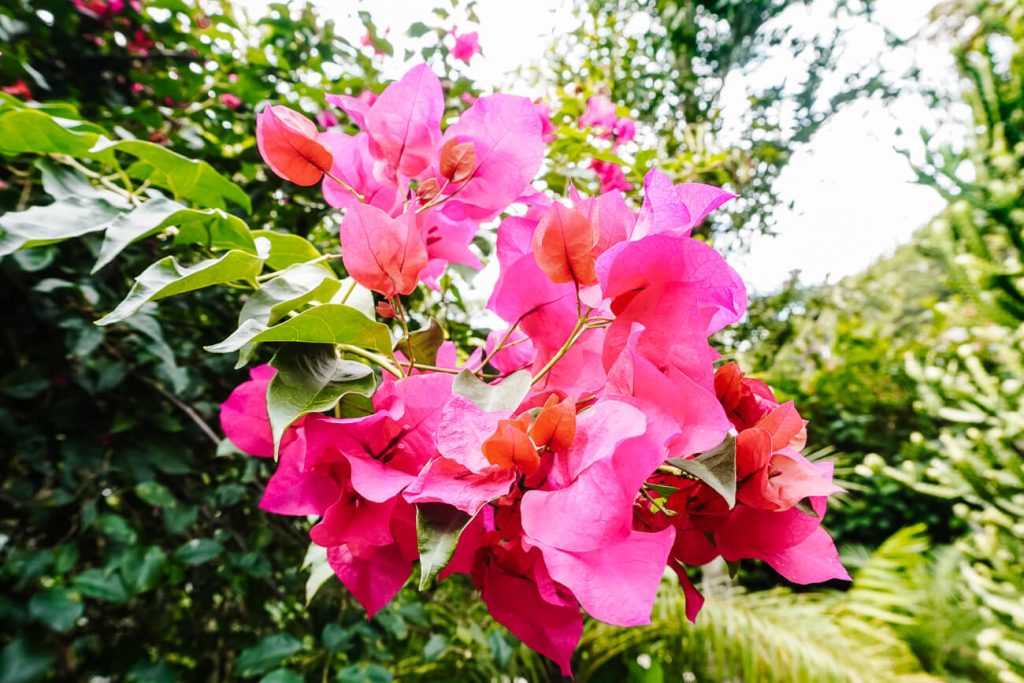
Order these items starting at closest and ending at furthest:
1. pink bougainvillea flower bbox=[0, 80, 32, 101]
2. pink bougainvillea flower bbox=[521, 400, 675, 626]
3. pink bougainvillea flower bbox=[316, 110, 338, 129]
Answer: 1. pink bougainvillea flower bbox=[521, 400, 675, 626]
2. pink bougainvillea flower bbox=[0, 80, 32, 101]
3. pink bougainvillea flower bbox=[316, 110, 338, 129]

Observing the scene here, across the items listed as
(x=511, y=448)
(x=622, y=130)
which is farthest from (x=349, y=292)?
(x=622, y=130)

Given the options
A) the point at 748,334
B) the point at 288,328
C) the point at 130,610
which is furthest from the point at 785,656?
the point at 288,328

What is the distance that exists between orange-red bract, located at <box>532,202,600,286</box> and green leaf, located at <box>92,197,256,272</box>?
7.3 inches

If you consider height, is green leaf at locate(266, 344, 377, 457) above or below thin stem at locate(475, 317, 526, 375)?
below

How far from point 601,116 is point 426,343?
87cm

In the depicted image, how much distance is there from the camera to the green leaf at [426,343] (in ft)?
1.12

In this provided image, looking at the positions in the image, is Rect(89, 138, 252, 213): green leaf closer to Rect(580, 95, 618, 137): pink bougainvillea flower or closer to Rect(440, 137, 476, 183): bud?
Rect(440, 137, 476, 183): bud

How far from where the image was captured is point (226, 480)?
0.95m

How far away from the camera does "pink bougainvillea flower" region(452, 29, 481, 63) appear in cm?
108

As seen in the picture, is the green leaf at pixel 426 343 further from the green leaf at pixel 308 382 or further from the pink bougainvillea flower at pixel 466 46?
the pink bougainvillea flower at pixel 466 46

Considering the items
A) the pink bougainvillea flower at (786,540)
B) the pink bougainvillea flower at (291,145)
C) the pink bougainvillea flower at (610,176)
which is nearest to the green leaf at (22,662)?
the pink bougainvillea flower at (291,145)

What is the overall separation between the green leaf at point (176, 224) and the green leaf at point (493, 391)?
18 centimetres

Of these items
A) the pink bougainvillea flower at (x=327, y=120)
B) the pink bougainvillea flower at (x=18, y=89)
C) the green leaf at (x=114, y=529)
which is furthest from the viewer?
the pink bougainvillea flower at (x=327, y=120)

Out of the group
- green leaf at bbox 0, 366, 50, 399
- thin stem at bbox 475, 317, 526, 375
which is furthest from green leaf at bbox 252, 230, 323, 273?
green leaf at bbox 0, 366, 50, 399
